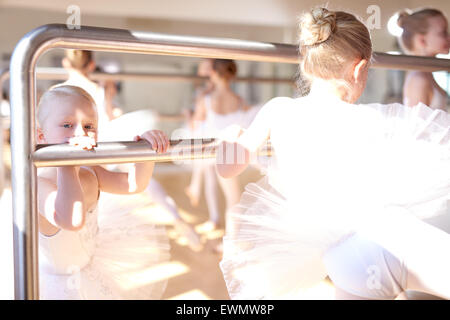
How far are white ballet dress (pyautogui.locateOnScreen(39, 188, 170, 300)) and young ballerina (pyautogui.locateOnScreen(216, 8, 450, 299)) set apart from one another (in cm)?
32

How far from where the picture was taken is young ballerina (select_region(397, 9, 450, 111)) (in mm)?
1395

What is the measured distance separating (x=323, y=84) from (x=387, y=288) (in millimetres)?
375

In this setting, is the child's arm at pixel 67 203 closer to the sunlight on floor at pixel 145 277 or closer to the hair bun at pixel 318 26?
the sunlight on floor at pixel 145 277

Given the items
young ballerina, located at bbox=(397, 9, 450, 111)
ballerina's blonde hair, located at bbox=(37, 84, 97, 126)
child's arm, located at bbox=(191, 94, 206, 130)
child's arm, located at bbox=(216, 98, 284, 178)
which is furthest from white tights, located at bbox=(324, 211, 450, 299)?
child's arm, located at bbox=(191, 94, 206, 130)

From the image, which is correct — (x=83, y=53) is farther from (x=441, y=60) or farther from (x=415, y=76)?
(x=441, y=60)

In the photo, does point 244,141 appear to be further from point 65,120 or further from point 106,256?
point 106,256

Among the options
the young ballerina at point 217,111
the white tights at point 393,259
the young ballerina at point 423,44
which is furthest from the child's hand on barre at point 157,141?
the young ballerina at point 217,111

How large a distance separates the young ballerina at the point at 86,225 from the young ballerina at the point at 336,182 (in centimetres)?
23

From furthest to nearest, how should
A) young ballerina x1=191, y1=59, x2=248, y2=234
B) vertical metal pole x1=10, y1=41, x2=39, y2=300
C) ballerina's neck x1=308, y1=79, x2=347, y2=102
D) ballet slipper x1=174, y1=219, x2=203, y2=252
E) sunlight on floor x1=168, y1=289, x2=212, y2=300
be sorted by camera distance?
young ballerina x1=191, y1=59, x2=248, y2=234 → ballet slipper x1=174, y1=219, x2=203, y2=252 → sunlight on floor x1=168, y1=289, x2=212, y2=300 → ballerina's neck x1=308, y1=79, x2=347, y2=102 → vertical metal pole x1=10, y1=41, x2=39, y2=300

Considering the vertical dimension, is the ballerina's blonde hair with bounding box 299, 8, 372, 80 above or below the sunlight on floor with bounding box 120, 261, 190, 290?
above

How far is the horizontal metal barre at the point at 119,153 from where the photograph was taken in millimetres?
643

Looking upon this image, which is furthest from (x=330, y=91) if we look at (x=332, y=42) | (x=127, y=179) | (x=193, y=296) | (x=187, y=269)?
(x=187, y=269)

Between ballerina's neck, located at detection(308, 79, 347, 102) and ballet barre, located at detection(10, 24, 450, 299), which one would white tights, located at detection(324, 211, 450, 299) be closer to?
ballerina's neck, located at detection(308, 79, 347, 102)
